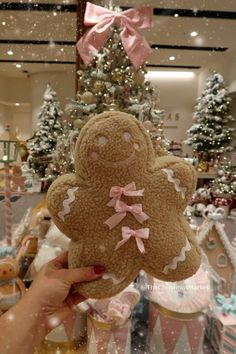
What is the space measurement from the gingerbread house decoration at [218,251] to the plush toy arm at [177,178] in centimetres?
57

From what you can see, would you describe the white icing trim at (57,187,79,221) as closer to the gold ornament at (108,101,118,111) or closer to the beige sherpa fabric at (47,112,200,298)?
the beige sherpa fabric at (47,112,200,298)

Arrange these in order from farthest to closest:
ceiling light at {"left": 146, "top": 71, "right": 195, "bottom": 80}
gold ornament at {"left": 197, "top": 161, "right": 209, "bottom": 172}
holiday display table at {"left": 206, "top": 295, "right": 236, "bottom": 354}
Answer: gold ornament at {"left": 197, "top": 161, "right": 209, "bottom": 172}, ceiling light at {"left": 146, "top": 71, "right": 195, "bottom": 80}, holiday display table at {"left": 206, "top": 295, "right": 236, "bottom": 354}

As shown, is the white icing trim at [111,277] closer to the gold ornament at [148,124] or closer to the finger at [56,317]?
the finger at [56,317]

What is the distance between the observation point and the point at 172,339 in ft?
2.27

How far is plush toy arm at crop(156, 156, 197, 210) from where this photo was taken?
33 cm

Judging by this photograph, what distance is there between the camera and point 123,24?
2.45 ft

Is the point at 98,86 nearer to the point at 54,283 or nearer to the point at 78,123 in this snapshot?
the point at 78,123

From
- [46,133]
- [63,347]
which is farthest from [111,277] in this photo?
[46,133]

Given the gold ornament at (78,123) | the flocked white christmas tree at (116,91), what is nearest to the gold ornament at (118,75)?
the flocked white christmas tree at (116,91)

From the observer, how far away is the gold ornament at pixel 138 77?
1152 millimetres

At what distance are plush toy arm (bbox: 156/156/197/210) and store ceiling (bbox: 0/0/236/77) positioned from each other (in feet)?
2.27

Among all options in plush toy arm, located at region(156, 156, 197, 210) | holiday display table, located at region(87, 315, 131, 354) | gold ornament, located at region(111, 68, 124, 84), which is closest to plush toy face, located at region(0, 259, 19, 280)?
holiday display table, located at region(87, 315, 131, 354)

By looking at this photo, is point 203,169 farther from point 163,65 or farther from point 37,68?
point 37,68

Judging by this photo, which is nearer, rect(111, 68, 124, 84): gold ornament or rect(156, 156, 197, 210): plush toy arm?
rect(156, 156, 197, 210): plush toy arm
